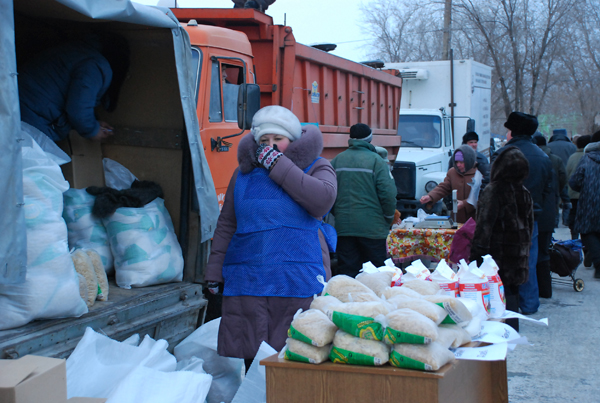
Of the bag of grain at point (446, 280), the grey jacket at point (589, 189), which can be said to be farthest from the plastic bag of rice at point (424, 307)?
the grey jacket at point (589, 189)

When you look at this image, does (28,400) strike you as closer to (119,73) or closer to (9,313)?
(9,313)

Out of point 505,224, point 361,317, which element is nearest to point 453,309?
point 361,317

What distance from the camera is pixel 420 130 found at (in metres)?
12.2

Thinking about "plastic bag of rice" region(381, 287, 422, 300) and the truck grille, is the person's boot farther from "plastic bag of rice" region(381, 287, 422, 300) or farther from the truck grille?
"plastic bag of rice" region(381, 287, 422, 300)

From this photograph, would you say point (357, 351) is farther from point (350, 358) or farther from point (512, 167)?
point (512, 167)

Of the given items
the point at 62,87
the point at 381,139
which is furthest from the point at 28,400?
the point at 381,139

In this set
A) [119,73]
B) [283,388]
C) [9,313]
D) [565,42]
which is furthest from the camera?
[565,42]

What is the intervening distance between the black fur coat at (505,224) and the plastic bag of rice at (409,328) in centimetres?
340

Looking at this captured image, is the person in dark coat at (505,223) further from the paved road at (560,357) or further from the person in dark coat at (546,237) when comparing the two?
the person in dark coat at (546,237)

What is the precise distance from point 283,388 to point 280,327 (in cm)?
101

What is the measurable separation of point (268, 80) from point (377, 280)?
4.43 m

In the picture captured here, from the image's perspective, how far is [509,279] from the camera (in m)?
5.15

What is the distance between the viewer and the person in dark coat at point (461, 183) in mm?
6738

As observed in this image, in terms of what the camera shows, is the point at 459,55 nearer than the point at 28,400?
No
